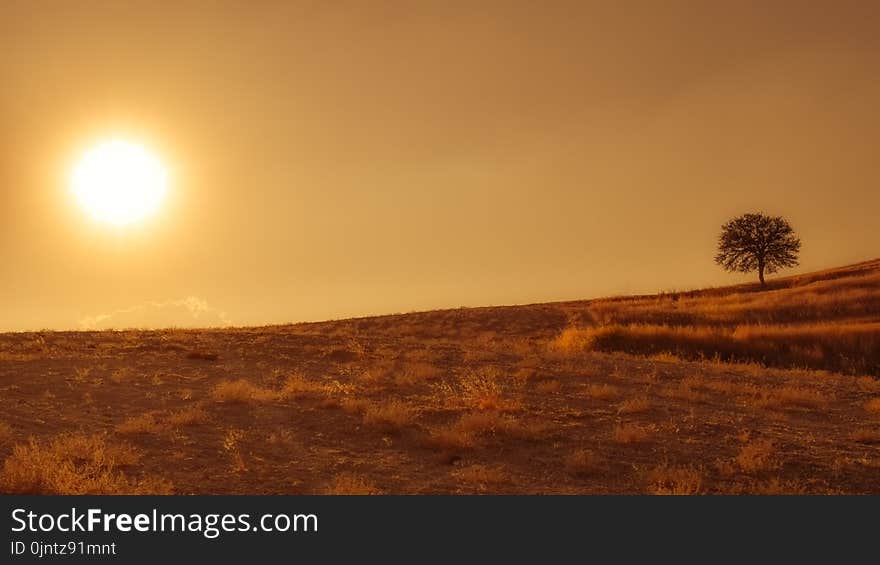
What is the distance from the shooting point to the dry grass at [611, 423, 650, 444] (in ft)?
36.1

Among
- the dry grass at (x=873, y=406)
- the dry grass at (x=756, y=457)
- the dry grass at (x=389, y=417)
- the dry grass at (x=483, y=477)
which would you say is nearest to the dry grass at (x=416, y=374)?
the dry grass at (x=389, y=417)

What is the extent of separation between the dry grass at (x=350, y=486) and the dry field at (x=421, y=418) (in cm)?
5

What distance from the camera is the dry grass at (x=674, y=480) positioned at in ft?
28.1

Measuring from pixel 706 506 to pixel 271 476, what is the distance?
218 inches

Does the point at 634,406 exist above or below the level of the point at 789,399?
above

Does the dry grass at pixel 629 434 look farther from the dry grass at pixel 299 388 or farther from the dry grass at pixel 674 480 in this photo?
the dry grass at pixel 299 388

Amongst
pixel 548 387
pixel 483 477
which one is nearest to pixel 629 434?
pixel 483 477

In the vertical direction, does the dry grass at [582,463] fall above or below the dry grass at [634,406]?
below

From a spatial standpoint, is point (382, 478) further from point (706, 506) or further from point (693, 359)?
point (693, 359)

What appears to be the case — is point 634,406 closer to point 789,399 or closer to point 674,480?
point 789,399

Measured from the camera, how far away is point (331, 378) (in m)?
16.6

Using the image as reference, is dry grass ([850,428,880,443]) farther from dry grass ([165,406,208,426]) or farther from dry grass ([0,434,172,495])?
dry grass ([165,406,208,426])

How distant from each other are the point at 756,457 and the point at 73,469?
945cm

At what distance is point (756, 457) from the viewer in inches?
390
